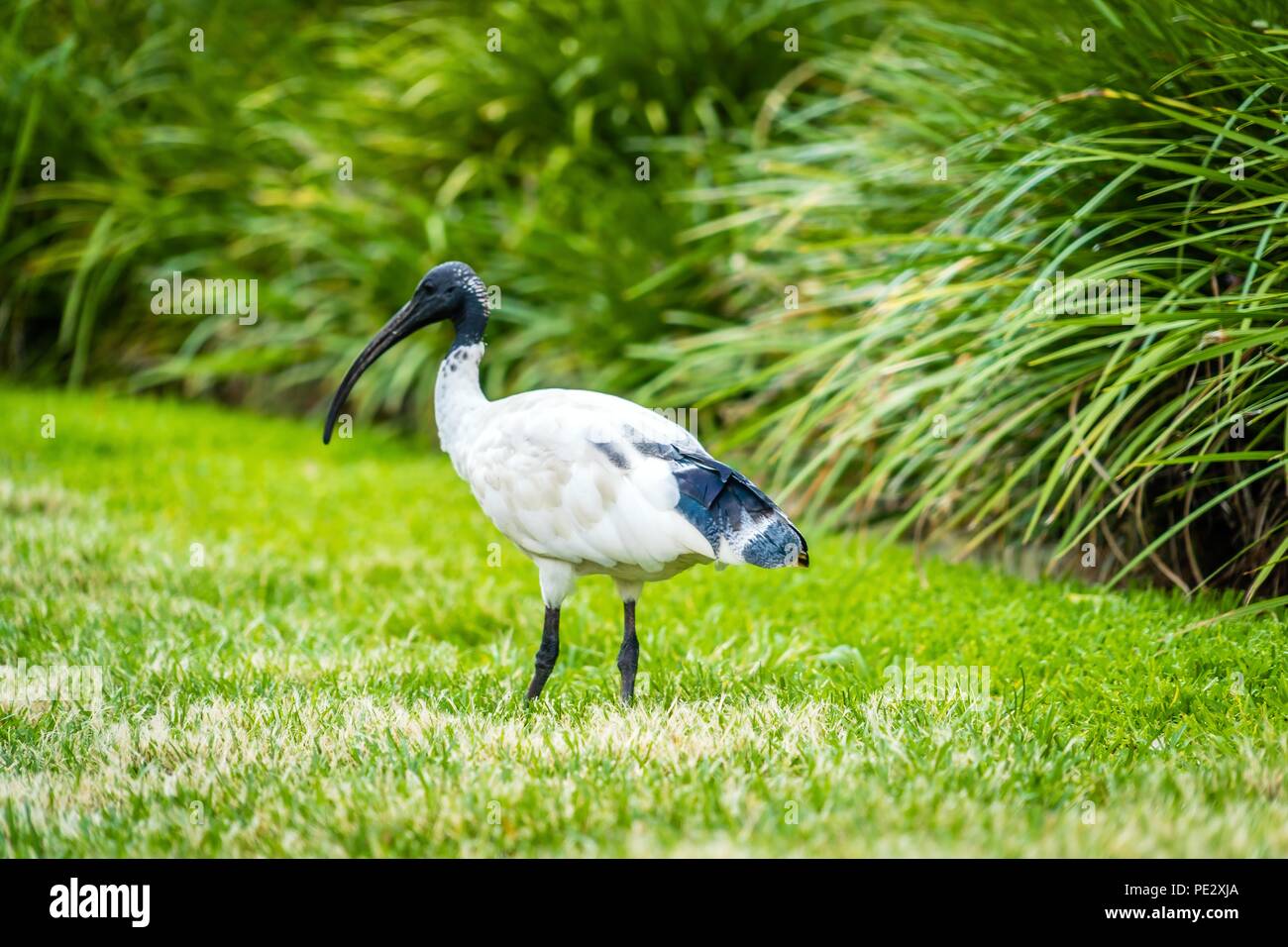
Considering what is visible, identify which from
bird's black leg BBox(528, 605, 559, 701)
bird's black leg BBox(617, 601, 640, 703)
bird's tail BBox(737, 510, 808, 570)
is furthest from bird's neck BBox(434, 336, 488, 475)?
bird's tail BBox(737, 510, 808, 570)

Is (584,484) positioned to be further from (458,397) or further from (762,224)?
(762,224)

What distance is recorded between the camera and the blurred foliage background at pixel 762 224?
14.3ft

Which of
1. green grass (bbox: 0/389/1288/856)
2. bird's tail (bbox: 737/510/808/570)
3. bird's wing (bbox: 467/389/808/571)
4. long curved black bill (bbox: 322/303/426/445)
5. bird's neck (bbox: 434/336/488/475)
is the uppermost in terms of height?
long curved black bill (bbox: 322/303/426/445)

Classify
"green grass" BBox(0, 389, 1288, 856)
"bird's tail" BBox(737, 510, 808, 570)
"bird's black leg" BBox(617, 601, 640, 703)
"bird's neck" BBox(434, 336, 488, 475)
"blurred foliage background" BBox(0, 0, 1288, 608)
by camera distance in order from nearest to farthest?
"green grass" BBox(0, 389, 1288, 856), "bird's tail" BBox(737, 510, 808, 570), "bird's black leg" BBox(617, 601, 640, 703), "bird's neck" BBox(434, 336, 488, 475), "blurred foliage background" BBox(0, 0, 1288, 608)

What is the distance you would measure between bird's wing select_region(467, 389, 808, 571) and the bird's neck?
13 cm

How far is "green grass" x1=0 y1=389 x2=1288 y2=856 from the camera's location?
2.67 m

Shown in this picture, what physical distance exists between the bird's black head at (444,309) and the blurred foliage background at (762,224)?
139cm

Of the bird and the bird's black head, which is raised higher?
the bird's black head

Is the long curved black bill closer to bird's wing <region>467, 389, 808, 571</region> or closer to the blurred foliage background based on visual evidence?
bird's wing <region>467, 389, 808, 571</region>

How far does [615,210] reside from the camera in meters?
7.57

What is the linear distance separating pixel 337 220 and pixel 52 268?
2.27 meters

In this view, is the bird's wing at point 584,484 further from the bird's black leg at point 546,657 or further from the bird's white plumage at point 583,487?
the bird's black leg at point 546,657

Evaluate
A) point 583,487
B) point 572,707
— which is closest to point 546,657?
point 572,707

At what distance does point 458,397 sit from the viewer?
3936 millimetres
